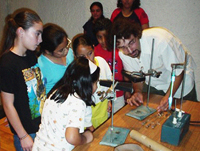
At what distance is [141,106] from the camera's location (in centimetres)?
123

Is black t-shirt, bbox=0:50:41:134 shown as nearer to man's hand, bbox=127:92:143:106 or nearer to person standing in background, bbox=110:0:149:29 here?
man's hand, bbox=127:92:143:106

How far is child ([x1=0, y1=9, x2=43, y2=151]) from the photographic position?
1.06m

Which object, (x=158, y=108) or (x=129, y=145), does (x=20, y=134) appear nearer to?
(x=129, y=145)

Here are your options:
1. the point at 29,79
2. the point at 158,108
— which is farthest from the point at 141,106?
the point at 29,79

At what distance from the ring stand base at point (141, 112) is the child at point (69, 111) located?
306mm

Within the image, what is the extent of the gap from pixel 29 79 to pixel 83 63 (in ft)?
1.32

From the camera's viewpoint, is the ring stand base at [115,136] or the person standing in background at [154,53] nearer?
the ring stand base at [115,136]

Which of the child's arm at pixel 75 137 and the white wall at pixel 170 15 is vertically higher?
the white wall at pixel 170 15

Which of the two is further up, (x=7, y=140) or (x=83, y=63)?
(x=83, y=63)

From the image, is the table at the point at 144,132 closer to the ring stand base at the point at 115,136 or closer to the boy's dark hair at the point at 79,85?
the ring stand base at the point at 115,136

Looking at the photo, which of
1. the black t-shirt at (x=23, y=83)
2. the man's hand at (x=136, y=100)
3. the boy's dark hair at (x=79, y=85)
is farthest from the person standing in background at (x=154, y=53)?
the black t-shirt at (x=23, y=83)

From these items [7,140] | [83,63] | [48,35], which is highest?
[48,35]

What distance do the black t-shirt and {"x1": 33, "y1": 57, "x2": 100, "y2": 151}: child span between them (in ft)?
0.70

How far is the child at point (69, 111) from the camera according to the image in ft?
2.85
